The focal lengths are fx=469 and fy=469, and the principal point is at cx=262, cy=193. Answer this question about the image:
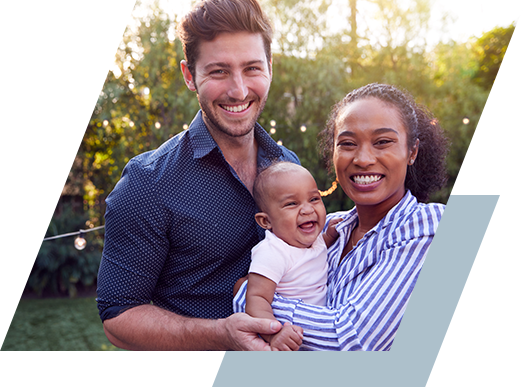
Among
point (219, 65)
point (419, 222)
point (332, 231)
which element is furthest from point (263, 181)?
point (419, 222)

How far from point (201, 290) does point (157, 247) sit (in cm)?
25

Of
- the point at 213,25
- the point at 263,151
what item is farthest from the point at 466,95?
the point at 213,25

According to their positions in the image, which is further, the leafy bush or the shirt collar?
the leafy bush

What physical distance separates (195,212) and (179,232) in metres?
0.10

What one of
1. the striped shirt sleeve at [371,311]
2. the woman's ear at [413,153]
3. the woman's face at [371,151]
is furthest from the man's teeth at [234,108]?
the striped shirt sleeve at [371,311]

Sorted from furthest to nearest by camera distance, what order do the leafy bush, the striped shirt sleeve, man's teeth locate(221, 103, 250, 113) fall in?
1. the leafy bush
2. man's teeth locate(221, 103, 250, 113)
3. the striped shirt sleeve

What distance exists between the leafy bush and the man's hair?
3.04 metres

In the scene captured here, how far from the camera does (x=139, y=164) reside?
177 centimetres

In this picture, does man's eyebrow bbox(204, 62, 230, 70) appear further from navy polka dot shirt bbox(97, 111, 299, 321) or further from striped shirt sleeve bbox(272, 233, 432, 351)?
striped shirt sleeve bbox(272, 233, 432, 351)

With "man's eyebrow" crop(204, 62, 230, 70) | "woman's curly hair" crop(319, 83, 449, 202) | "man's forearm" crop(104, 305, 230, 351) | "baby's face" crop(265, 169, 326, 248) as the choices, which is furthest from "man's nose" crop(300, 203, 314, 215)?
"man's eyebrow" crop(204, 62, 230, 70)

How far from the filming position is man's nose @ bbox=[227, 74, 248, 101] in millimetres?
1813

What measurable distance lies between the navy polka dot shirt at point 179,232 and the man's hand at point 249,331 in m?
0.33

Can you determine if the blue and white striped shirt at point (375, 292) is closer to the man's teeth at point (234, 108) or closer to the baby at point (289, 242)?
the baby at point (289, 242)

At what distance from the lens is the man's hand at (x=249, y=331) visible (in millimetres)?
1442
